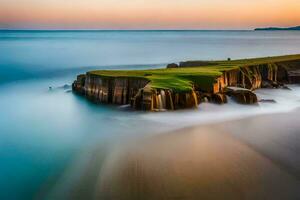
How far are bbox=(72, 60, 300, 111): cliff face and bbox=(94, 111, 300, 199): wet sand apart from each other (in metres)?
5.64

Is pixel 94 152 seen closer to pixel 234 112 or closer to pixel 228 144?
pixel 228 144

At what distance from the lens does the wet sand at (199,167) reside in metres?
17.6

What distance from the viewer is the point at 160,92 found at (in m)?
33.7

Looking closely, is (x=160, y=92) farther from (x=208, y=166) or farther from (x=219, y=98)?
(x=208, y=166)

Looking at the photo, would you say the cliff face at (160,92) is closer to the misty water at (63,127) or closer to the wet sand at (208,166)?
the misty water at (63,127)

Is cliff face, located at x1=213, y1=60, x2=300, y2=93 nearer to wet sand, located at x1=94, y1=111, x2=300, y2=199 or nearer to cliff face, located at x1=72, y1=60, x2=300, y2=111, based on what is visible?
cliff face, located at x1=72, y1=60, x2=300, y2=111

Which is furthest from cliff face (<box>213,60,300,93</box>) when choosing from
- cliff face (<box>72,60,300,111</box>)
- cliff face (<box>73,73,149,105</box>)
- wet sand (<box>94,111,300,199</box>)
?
wet sand (<box>94,111,300,199</box>)

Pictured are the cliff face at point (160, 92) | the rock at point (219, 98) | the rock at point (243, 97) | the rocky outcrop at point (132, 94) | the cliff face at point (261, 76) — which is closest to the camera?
the rocky outcrop at point (132, 94)

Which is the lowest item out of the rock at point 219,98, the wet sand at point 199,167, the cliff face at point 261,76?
the wet sand at point 199,167

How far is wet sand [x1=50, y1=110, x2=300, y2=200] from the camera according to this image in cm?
1761

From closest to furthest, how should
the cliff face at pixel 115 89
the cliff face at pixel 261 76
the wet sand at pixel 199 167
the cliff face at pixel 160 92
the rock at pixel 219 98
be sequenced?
the wet sand at pixel 199 167, the cliff face at pixel 160 92, the rock at pixel 219 98, the cliff face at pixel 115 89, the cliff face at pixel 261 76

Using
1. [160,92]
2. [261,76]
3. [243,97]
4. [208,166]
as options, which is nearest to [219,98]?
[243,97]

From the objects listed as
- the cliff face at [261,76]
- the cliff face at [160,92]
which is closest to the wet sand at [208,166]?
the cliff face at [160,92]

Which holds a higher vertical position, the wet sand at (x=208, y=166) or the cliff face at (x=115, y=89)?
the cliff face at (x=115, y=89)
